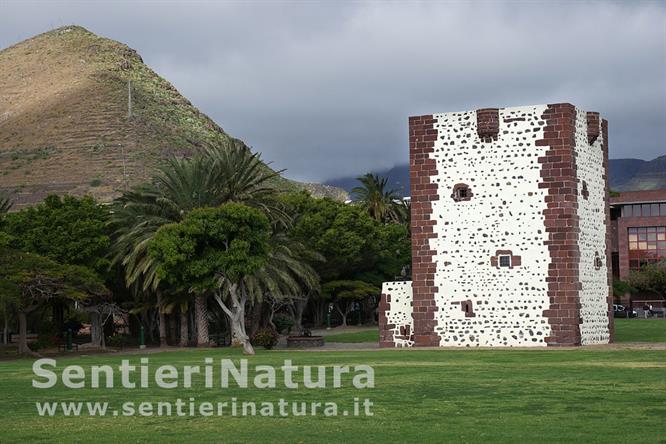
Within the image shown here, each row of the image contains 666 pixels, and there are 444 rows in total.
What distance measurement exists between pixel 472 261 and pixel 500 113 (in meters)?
5.51

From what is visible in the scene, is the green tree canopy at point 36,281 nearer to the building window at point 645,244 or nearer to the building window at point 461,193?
the building window at point 461,193

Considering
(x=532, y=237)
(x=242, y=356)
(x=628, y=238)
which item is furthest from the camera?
(x=628, y=238)

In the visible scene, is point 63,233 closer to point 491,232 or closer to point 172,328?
point 172,328

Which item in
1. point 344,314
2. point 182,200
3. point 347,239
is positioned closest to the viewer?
point 182,200

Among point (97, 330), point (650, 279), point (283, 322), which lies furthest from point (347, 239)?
point (650, 279)

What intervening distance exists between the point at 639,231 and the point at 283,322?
48826mm

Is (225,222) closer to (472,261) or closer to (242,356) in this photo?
(242,356)

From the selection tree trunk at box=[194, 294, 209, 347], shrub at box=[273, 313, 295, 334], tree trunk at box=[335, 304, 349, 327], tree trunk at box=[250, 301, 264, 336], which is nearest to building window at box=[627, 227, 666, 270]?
tree trunk at box=[335, 304, 349, 327]

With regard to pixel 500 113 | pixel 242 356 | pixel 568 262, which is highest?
pixel 500 113

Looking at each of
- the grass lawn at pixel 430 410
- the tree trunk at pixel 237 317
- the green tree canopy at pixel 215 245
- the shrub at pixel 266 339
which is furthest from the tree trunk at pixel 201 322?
the grass lawn at pixel 430 410

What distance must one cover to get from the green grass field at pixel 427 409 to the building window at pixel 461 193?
41.4 ft

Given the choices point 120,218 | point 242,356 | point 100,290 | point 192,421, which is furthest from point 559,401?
point 120,218

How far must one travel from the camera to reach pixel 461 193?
37.7 meters

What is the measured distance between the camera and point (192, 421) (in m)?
15.2
